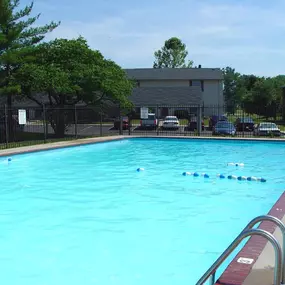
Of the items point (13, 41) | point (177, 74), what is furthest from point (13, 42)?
point (177, 74)

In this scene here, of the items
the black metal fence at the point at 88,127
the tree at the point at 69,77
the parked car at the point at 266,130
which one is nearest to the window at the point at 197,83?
the black metal fence at the point at 88,127

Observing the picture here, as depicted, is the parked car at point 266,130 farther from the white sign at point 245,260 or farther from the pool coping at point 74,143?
the white sign at point 245,260

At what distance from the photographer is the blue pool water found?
5.67 meters

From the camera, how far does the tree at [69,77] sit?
23062 millimetres

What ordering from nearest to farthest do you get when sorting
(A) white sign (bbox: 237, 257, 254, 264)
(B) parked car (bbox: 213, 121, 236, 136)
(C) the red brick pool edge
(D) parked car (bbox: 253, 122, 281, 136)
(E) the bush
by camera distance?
(C) the red brick pool edge < (A) white sign (bbox: 237, 257, 254, 264) < (D) parked car (bbox: 253, 122, 281, 136) < (B) parked car (bbox: 213, 121, 236, 136) < (E) the bush

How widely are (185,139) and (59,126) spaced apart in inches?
298

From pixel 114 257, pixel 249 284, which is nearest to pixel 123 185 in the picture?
pixel 114 257

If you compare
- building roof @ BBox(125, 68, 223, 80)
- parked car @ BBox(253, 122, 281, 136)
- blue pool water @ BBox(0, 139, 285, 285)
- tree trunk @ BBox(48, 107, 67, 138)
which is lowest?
blue pool water @ BBox(0, 139, 285, 285)

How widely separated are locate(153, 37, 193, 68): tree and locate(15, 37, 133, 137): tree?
50.4 meters

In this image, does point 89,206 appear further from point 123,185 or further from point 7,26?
point 7,26

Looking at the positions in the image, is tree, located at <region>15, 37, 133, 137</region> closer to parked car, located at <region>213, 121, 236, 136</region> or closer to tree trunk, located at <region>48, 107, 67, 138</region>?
tree trunk, located at <region>48, 107, 67, 138</region>

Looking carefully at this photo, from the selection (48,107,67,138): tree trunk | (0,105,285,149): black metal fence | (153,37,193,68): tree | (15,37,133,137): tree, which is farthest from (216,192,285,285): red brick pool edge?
(153,37,193,68): tree

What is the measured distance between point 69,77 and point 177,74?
103 ft

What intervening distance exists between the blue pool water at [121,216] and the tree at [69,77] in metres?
8.22
